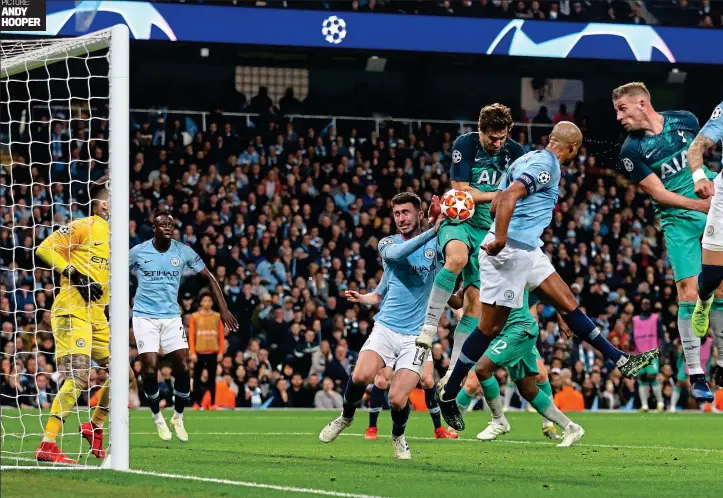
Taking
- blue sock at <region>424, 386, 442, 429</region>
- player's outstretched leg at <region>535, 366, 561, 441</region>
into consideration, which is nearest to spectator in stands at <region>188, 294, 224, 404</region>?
blue sock at <region>424, 386, 442, 429</region>

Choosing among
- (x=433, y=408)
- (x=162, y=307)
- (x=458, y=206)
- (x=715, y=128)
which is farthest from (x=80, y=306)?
(x=715, y=128)

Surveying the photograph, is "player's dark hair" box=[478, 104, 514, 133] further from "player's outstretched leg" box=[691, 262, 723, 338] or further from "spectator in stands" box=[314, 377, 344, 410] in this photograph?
"spectator in stands" box=[314, 377, 344, 410]

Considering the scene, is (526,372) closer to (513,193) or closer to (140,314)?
(513,193)

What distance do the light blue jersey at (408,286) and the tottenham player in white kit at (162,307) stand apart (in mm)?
2690

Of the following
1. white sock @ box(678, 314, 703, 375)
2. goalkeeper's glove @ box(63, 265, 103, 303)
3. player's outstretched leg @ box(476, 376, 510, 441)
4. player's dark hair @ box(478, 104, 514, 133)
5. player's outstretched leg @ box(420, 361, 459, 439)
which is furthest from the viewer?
player's outstretched leg @ box(420, 361, 459, 439)

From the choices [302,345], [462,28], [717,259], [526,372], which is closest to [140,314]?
[526,372]

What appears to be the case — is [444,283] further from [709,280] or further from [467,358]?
[709,280]

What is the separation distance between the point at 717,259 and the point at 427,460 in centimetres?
283

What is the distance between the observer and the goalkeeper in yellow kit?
35.0 feet

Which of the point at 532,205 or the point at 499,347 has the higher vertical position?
the point at 532,205

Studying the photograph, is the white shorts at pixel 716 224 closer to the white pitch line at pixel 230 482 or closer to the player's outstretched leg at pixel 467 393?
the player's outstretched leg at pixel 467 393

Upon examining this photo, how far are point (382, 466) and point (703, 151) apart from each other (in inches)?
136

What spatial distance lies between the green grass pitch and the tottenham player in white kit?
24.9 inches

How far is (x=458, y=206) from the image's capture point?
10.7 meters
